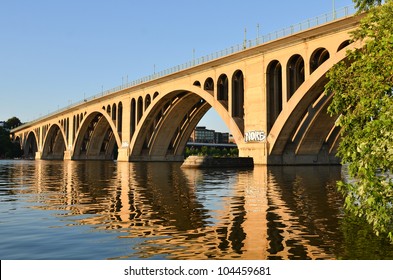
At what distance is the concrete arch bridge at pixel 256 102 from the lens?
42.7 m

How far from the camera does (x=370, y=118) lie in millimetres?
8477

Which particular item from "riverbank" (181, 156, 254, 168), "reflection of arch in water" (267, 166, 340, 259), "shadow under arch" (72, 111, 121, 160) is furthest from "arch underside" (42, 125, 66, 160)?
"reflection of arch in water" (267, 166, 340, 259)

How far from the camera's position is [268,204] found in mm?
15930

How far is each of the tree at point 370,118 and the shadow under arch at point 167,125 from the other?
181 feet

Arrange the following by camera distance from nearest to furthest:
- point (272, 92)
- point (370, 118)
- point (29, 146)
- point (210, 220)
→ point (370, 118) < point (210, 220) < point (272, 92) < point (29, 146)

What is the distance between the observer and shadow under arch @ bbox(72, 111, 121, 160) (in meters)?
102

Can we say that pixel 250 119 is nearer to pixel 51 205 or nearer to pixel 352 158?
pixel 51 205

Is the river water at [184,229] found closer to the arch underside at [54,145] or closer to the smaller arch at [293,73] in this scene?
the smaller arch at [293,73]

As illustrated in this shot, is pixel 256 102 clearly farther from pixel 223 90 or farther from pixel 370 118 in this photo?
pixel 370 118

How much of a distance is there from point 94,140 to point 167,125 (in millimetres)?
35183

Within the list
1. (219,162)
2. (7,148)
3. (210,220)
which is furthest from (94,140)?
(210,220)

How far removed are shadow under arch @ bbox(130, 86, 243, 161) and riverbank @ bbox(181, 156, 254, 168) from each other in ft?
60.0

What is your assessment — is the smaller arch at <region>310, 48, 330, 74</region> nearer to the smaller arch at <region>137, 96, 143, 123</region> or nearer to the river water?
the river water

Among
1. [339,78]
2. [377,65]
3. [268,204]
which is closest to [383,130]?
[377,65]
